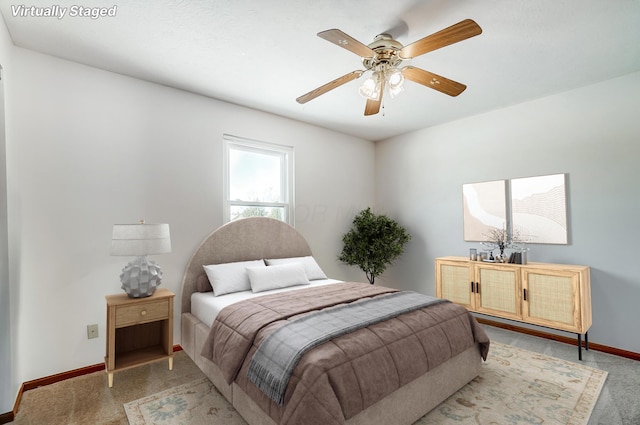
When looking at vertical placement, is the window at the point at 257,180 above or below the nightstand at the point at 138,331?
above

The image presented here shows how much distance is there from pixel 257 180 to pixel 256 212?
41 centimetres

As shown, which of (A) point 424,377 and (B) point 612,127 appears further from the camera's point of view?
(B) point 612,127

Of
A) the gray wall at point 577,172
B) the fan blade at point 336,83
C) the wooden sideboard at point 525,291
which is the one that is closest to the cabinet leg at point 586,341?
the wooden sideboard at point 525,291

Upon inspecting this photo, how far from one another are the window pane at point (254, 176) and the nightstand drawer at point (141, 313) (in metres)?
1.47

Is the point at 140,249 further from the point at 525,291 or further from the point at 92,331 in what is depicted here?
the point at 525,291

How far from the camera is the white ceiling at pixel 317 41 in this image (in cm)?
205

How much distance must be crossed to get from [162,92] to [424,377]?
136 inches

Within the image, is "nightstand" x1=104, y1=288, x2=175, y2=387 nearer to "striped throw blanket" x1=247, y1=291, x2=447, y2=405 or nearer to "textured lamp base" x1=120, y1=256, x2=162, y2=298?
"textured lamp base" x1=120, y1=256, x2=162, y2=298

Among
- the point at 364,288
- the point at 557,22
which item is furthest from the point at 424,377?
the point at 557,22

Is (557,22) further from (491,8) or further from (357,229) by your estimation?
(357,229)

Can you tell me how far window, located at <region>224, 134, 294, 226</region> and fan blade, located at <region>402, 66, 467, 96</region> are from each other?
218 centimetres

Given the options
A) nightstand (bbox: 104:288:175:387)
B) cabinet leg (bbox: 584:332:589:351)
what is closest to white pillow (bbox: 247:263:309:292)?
nightstand (bbox: 104:288:175:387)

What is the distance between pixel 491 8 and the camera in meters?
2.06

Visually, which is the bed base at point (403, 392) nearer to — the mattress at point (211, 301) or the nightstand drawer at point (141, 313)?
the mattress at point (211, 301)
